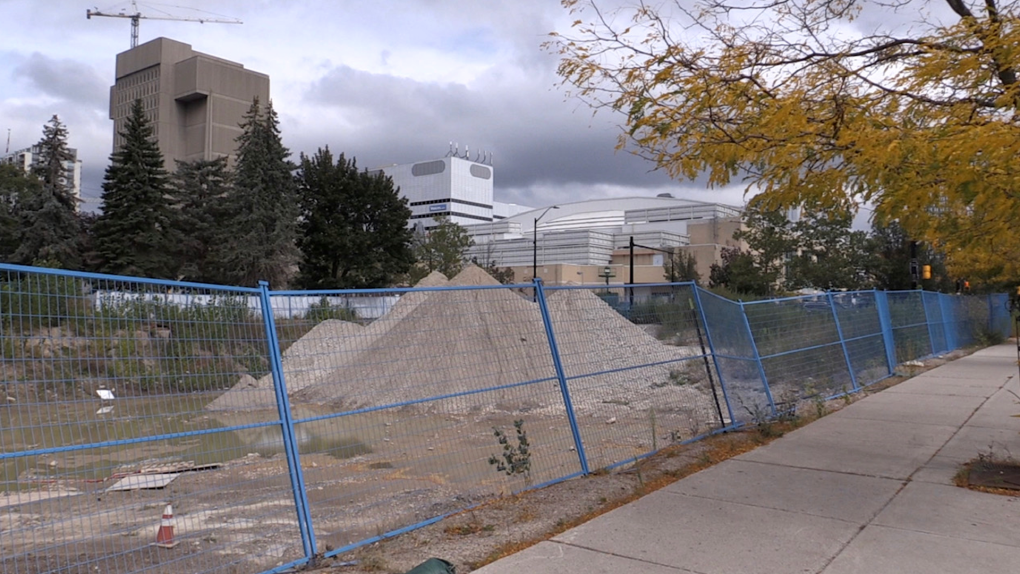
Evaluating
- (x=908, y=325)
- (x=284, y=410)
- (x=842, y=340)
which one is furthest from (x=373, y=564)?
(x=908, y=325)

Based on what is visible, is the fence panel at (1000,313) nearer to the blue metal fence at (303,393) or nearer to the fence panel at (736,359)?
the blue metal fence at (303,393)

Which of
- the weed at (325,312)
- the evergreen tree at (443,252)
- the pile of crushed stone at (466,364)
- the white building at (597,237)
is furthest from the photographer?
the white building at (597,237)

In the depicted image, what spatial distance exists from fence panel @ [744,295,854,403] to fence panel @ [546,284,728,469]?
4.71ft

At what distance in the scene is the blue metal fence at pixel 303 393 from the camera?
4.41m

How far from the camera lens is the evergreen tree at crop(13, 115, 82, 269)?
165 ft

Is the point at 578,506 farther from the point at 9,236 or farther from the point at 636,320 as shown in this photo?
the point at 9,236

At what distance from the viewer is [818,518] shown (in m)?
6.17

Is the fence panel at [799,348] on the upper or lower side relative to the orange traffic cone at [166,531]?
upper

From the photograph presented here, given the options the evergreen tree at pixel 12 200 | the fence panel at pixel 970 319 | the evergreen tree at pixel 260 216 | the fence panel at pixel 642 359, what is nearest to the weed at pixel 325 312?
the fence panel at pixel 642 359

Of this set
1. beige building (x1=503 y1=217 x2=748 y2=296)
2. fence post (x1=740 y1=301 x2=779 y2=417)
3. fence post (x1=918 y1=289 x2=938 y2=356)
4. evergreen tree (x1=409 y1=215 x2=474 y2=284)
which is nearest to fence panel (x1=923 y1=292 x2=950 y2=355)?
fence post (x1=918 y1=289 x2=938 y2=356)

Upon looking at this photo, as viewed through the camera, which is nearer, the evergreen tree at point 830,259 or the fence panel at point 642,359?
the fence panel at point 642,359

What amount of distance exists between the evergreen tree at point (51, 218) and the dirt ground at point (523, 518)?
1955 inches

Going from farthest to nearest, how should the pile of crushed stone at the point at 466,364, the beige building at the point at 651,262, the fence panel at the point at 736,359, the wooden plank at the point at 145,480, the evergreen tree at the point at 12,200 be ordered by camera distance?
the beige building at the point at 651,262 < the evergreen tree at the point at 12,200 < the fence panel at the point at 736,359 < the wooden plank at the point at 145,480 < the pile of crushed stone at the point at 466,364

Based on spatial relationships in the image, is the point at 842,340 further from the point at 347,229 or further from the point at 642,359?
the point at 347,229
